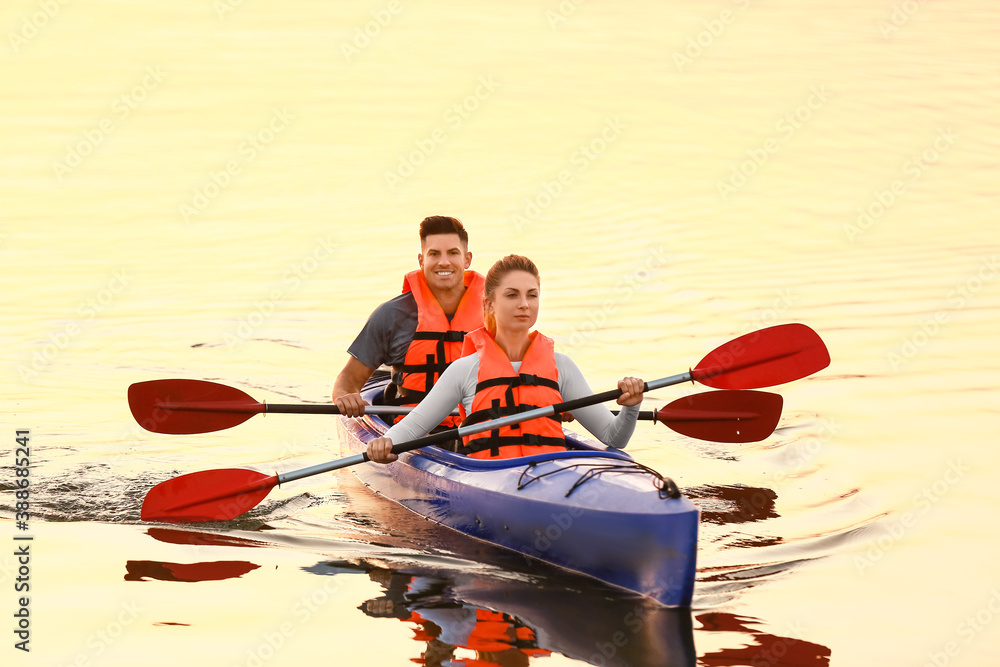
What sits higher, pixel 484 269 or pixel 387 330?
pixel 484 269

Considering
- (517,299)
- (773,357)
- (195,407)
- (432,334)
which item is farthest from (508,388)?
(195,407)

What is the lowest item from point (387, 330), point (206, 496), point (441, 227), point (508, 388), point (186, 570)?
point (186, 570)

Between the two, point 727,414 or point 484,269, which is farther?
point 484,269

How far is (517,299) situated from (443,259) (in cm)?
121

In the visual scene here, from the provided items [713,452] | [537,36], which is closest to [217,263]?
[713,452]

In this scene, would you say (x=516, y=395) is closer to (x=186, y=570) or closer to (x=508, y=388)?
(x=508, y=388)

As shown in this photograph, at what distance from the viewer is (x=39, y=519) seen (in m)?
5.77

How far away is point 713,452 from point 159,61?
19.3 m

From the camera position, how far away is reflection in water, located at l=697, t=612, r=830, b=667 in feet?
13.4

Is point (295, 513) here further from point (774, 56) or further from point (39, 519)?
point (774, 56)

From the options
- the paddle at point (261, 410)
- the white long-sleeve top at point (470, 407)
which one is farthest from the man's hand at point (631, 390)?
the paddle at point (261, 410)

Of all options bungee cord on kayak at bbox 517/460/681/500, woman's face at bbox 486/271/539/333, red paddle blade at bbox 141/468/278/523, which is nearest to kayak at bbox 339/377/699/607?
bungee cord on kayak at bbox 517/460/681/500

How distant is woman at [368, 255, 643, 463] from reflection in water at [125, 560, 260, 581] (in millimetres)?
762

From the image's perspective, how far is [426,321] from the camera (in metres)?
6.37
